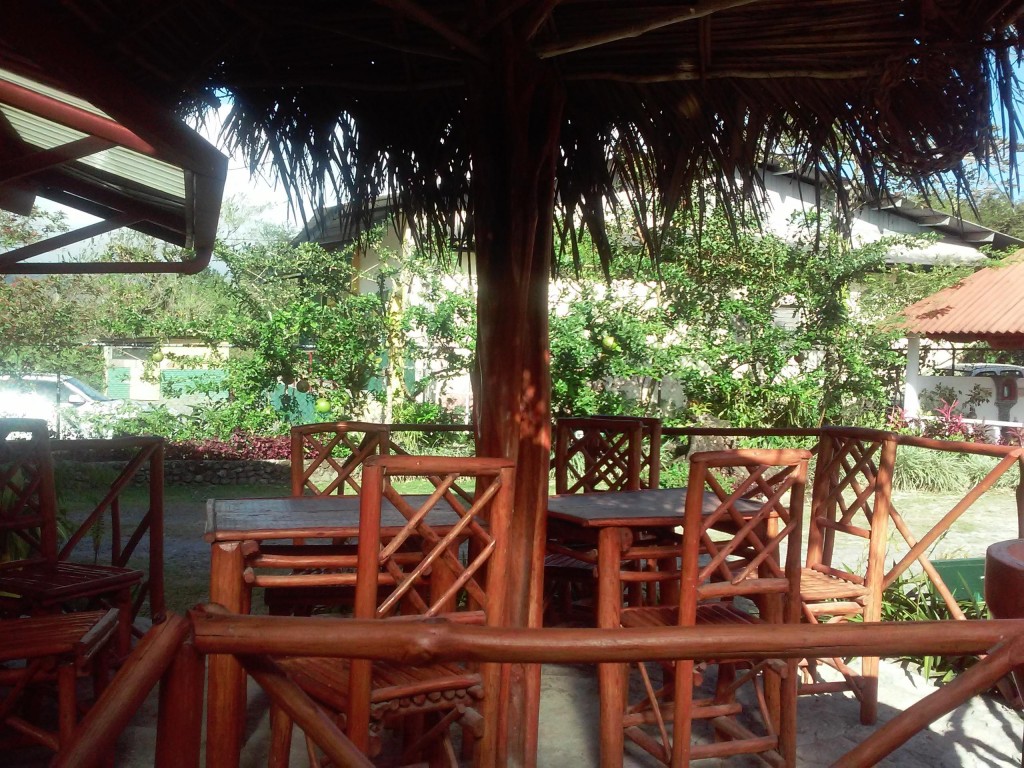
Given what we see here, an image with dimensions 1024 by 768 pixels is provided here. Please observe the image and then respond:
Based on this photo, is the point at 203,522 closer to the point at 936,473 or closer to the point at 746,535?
the point at 746,535

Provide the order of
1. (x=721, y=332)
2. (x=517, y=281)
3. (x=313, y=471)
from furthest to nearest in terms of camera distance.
Result: (x=721, y=332) → (x=313, y=471) → (x=517, y=281)

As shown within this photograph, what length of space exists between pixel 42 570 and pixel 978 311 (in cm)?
1222

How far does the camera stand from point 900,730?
47.4 inches

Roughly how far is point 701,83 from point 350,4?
52.3 inches

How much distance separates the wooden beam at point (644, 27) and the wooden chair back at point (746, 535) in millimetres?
1302

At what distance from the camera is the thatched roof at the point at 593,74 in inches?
114

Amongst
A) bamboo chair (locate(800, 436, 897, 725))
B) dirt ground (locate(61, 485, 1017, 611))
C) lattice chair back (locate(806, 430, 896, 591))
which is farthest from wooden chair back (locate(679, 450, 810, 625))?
dirt ground (locate(61, 485, 1017, 611))

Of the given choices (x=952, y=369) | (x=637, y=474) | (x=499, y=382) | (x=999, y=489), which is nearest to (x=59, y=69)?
(x=499, y=382)

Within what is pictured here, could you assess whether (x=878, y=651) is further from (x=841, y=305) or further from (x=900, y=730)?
(x=841, y=305)

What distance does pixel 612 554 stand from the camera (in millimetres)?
2924

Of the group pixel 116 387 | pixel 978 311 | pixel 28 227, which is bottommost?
pixel 116 387

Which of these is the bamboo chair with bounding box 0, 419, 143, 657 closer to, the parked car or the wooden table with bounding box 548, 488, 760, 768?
the wooden table with bounding box 548, 488, 760, 768

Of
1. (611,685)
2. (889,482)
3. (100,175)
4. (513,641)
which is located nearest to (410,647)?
(513,641)

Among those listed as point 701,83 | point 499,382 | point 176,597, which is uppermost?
point 701,83
